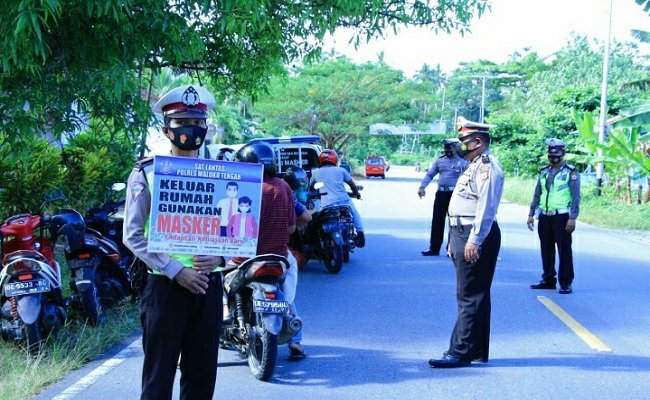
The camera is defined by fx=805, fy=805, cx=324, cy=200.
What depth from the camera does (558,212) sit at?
10023 millimetres

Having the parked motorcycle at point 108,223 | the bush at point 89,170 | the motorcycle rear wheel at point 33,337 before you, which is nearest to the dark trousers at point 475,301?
the motorcycle rear wheel at point 33,337

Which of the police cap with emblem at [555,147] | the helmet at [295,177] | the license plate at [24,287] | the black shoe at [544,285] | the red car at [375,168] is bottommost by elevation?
the black shoe at [544,285]

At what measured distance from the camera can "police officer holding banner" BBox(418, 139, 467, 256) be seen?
42.4 feet

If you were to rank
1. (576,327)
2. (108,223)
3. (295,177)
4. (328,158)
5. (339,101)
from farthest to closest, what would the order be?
(339,101), (328,158), (295,177), (108,223), (576,327)

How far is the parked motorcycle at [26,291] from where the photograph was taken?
6.23 meters

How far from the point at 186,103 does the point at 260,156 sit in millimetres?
2194

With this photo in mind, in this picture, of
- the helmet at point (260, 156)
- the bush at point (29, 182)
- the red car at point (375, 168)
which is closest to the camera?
the helmet at point (260, 156)

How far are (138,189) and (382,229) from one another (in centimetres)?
1436

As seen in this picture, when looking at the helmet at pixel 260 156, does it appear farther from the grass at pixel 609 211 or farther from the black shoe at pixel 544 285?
the grass at pixel 609 211

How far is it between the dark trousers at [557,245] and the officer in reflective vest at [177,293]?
6741 mm

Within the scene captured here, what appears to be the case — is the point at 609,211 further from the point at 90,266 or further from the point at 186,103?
the point at 186,103

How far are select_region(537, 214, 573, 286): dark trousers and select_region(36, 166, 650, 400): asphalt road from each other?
0.84 feet

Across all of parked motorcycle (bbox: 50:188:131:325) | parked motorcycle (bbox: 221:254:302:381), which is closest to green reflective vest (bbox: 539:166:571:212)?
parked motorcycle (bbox: 221:254:302:381)

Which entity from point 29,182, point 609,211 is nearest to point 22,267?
point 29,182
